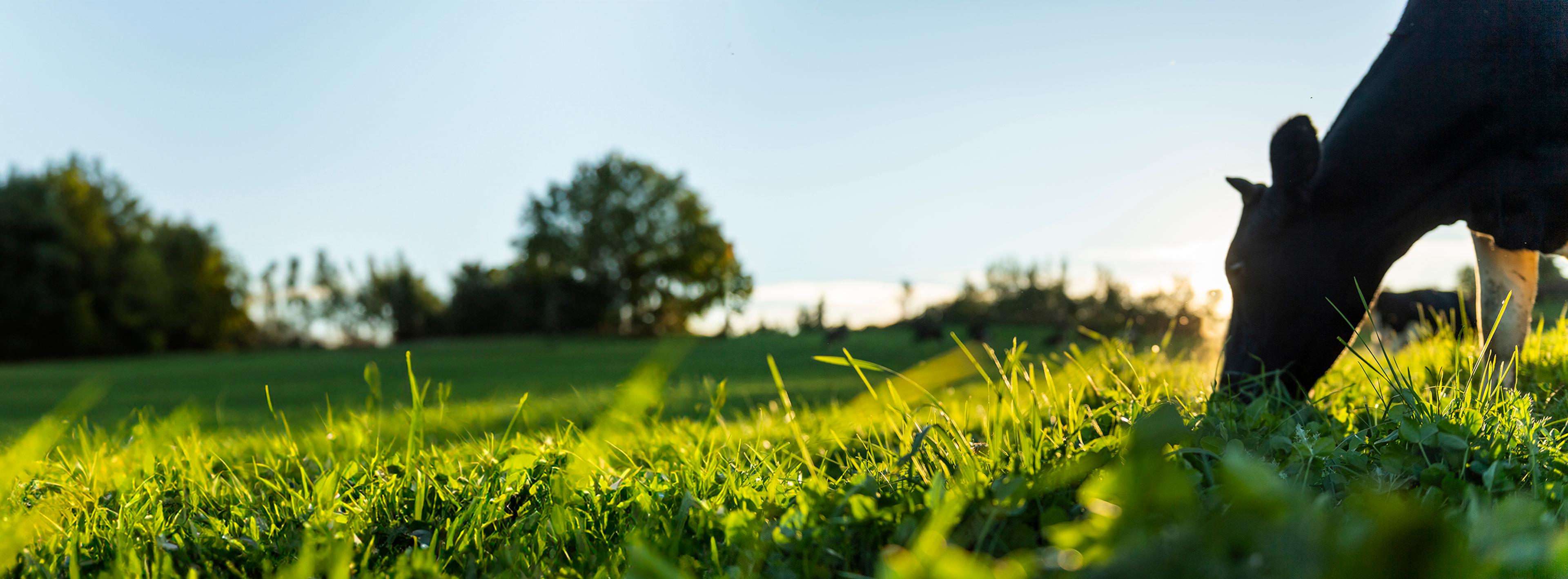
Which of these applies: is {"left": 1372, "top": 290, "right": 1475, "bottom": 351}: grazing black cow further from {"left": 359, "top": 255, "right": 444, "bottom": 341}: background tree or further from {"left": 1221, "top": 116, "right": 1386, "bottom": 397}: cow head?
{"left": 359, "top": 255, "right": 444, "bottom": 341}: background tree

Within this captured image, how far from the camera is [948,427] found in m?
1.97

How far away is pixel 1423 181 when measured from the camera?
349 cm

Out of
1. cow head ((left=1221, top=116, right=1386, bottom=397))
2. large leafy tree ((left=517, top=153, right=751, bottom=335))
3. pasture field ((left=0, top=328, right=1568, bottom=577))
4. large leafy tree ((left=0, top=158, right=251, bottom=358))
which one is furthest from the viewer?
large leafy tree ((left=517, top=153, right=751, bottom=335))

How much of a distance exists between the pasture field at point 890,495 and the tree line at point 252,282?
48369 millimetres

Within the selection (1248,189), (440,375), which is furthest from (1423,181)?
(440,375)

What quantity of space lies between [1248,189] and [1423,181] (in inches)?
27.1

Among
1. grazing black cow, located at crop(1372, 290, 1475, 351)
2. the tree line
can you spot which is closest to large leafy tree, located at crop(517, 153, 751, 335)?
the tree line

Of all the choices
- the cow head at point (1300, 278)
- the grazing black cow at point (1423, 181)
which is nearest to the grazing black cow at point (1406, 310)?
the grazing black cow at point (1423, 181)

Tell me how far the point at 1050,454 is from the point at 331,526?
5.15ft

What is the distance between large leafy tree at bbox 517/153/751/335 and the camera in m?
55.1

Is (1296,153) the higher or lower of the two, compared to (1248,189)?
higher

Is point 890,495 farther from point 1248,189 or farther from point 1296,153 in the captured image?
point 1248,189

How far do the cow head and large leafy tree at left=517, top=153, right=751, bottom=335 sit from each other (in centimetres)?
5060

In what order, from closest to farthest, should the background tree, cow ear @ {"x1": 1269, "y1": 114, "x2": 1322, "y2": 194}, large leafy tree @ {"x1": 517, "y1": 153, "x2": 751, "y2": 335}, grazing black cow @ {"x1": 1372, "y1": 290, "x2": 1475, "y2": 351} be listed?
cow ear @ {"x1": 1269, "y1": 114, "x2": 1322, "y2": 194}
grazing black cow @ {"x1": 1372, "y1": 290, "x2": 1475, "y2": 351}
large leafy tree @ {"x1": 517, "y1": 153, "x2": 751, "y2": 335}
the background tree
